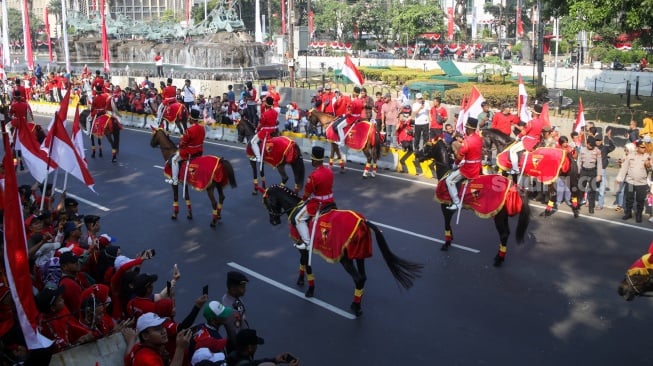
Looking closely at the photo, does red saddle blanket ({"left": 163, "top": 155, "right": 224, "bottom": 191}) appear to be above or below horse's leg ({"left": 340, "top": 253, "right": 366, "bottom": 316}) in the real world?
above

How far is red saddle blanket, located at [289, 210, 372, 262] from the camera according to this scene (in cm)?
974

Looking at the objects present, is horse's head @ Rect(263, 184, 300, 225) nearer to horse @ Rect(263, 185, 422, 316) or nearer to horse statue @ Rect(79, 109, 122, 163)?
horse @ Rect(263, 185, 422, 316)

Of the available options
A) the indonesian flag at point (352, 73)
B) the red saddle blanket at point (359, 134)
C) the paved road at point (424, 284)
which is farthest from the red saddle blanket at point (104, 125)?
the red saddle blanket at point (359, 134)

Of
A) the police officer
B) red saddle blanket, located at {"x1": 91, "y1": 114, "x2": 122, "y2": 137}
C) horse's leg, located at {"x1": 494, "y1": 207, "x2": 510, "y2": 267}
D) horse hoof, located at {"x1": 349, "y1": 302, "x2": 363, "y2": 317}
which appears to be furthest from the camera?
red saddle blanket, located at {"x1": 91, "y1": 114, "x2": 122, "y2": 137}

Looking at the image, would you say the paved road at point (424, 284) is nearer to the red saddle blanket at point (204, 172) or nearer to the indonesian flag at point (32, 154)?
the red saddle blanket at point (204, 172)

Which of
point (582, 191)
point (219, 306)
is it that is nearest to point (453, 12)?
point (582, 191)

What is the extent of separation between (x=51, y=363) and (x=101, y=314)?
3.27ft

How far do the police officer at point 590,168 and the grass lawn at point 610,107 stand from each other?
7947 mm

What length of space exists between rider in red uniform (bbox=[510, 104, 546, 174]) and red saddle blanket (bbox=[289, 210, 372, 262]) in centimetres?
694

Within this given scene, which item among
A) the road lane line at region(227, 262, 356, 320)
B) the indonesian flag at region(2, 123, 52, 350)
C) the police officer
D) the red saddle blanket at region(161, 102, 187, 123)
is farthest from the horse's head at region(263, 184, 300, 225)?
the red saddle blanket at region(161, 102, 187, 123)

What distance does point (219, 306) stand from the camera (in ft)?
22.8

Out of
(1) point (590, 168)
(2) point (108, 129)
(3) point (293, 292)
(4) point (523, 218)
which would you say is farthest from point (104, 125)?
(1) point (590, 168)

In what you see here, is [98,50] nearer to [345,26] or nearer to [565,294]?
[345,26]

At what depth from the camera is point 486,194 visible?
39.3 ft
